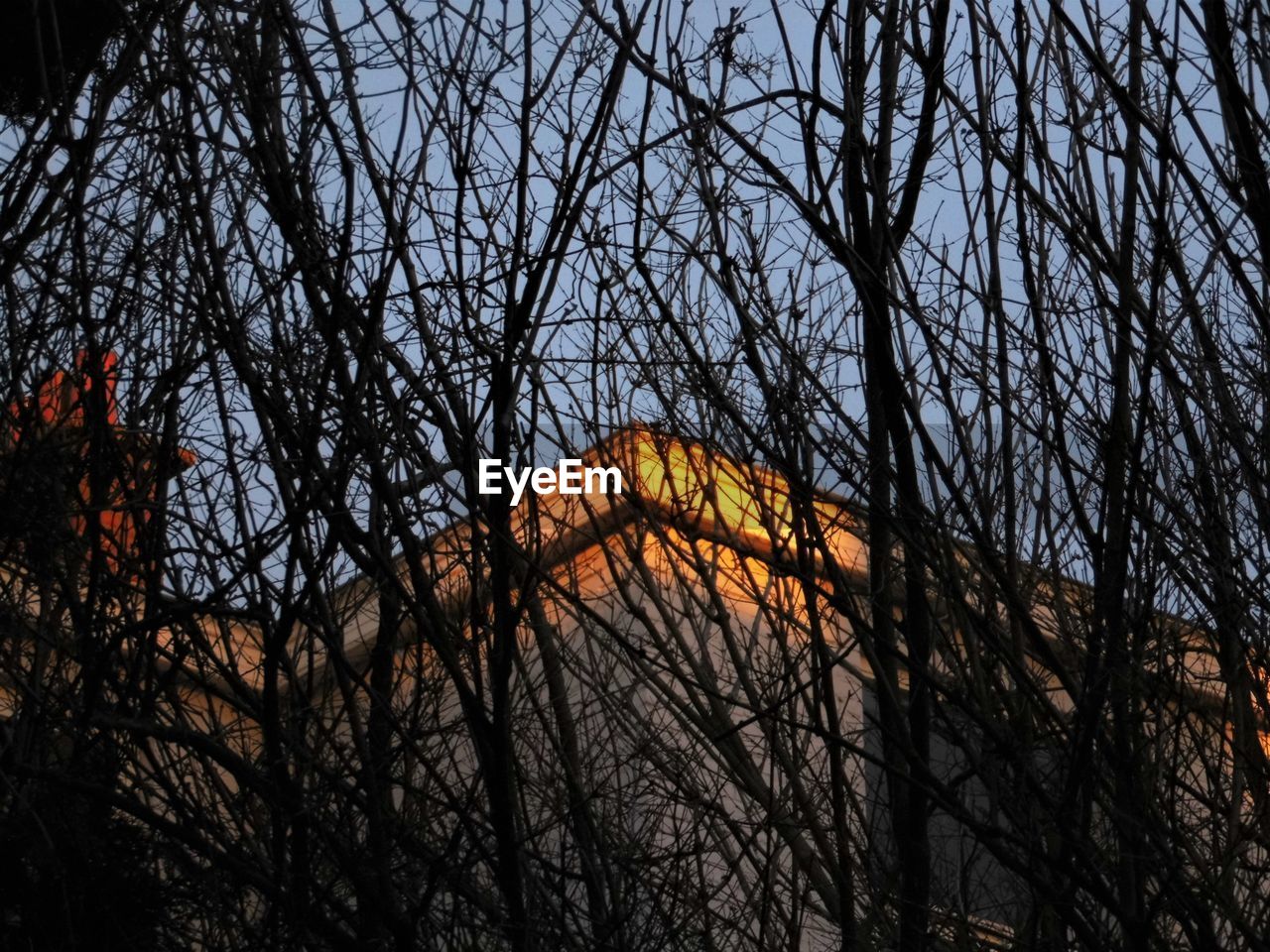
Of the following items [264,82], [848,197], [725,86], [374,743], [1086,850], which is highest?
[725,86]

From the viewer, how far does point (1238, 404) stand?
3.95 meters

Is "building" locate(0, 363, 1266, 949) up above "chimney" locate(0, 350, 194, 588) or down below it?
below

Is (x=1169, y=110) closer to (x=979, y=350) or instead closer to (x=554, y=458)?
(x=979, y=350)

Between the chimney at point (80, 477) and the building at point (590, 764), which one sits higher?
the chimney at point (80, 477)

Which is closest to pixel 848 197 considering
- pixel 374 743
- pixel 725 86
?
pixel 725 86

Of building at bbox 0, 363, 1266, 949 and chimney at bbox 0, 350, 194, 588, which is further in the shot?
chimney at bbox 0, 350, 194, 588

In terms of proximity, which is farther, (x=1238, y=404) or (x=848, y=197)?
(x=1238, y=404)

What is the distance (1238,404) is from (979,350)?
0.87 meters

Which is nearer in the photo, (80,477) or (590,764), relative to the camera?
(80,477)

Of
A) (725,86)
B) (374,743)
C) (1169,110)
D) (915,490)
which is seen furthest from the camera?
(725,86)

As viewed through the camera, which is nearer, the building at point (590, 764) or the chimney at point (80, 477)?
the building at point (590, 764)

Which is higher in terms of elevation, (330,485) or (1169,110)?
(1169,110)

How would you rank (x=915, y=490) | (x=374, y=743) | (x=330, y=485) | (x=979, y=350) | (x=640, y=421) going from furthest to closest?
(x=640, y=421) < (x=374, y=743) < (x=979, y=350) < (x=915, y=490) < (x=330, y=485)

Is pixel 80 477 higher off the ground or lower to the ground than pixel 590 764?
higher
